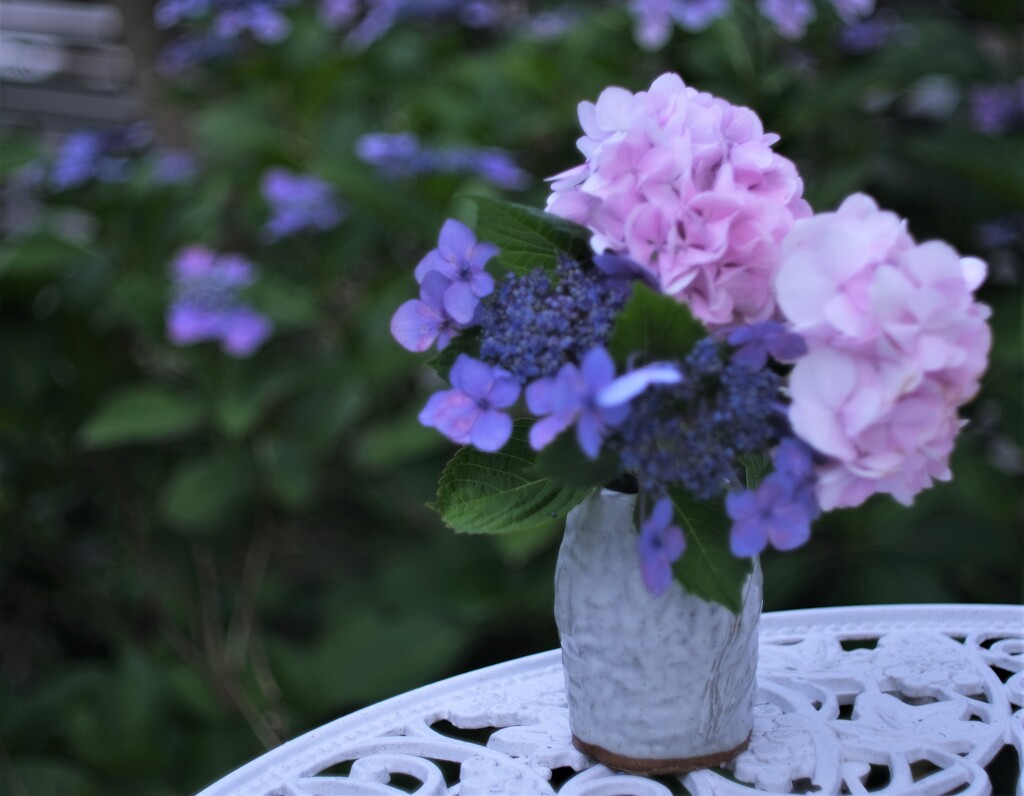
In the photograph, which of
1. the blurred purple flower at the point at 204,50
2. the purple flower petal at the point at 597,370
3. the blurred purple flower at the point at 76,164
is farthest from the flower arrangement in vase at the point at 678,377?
the blurred purple flower at the point at 204,50

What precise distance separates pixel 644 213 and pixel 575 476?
15 cm

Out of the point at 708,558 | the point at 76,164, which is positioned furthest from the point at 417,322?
the point at 76,164

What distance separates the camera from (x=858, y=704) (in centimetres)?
90

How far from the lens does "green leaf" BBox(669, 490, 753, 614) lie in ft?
2.22

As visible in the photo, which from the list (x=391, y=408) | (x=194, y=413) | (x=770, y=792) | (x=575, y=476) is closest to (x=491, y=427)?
(x=575, y=476)

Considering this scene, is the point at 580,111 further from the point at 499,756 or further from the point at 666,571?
the point at 499,756

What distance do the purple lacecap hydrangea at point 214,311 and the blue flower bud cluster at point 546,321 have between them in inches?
51.1

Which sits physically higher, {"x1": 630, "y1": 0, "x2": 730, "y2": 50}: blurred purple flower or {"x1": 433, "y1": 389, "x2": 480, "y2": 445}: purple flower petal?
{"x1": 433, "y1": 389, "x2": 480, "y2": 445}: purple flower petal

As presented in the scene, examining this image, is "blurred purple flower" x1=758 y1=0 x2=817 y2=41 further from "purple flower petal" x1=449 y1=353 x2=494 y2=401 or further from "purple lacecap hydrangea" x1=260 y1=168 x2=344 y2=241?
"purple flower petal" x1=449 y1=353 x2=494 y2=401

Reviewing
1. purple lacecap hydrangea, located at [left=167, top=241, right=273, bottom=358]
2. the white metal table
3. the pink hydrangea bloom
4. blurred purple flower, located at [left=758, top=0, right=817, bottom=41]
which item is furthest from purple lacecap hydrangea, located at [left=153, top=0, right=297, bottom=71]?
the pink hydrangea bloom

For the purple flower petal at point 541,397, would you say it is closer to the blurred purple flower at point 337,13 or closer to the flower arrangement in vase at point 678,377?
the flower arrangement in vase at point 678,377

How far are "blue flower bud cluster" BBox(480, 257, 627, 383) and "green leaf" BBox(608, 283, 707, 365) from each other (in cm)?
2

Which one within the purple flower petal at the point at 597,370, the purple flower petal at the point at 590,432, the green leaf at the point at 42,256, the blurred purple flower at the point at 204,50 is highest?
the purple flower petal at the point at 597,370

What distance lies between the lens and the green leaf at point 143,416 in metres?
2.01
